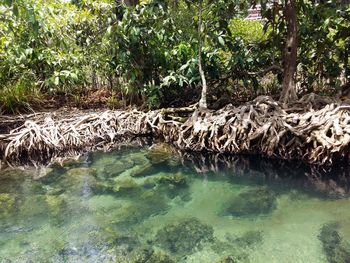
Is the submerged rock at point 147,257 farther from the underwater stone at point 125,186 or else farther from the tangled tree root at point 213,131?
the tangled tree root at point 213,131

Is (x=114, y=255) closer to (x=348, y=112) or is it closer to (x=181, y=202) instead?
(x=181, y=202)

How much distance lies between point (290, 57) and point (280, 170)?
7.23 ft

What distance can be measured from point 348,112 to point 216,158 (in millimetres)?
1972

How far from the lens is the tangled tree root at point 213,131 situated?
519cm

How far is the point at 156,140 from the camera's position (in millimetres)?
6949

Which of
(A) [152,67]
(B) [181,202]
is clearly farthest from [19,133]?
(B) [181,202]

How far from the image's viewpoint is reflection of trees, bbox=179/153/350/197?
4.75 metres

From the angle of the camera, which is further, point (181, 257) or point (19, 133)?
point (19, 133)

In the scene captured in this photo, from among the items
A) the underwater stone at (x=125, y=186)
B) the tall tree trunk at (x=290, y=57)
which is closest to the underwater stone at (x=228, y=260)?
the underwater stone at (x=125, y=186)

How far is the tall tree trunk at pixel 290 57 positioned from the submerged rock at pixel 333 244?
9.49 feet

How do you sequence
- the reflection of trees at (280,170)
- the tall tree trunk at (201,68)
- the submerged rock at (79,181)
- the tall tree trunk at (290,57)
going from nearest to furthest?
the reflection of trees at (280,170)
the submerged rock at (79,181)
the tall tree trunk at (290,57)
the tall tree trunk at (201,68)

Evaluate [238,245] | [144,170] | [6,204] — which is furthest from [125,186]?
[238,245]

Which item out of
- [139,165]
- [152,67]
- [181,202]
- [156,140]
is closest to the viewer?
[181,202]

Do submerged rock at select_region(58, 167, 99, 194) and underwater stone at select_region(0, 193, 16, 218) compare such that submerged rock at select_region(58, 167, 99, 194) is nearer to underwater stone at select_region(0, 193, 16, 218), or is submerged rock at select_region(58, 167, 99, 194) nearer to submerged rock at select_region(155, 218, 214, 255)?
underwater stone at select_region(0, 193, 16, 218)
